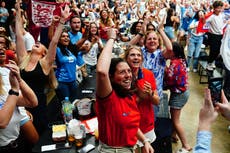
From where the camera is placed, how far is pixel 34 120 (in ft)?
10.6

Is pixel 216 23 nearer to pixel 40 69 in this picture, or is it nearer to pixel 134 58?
pixel 134 58

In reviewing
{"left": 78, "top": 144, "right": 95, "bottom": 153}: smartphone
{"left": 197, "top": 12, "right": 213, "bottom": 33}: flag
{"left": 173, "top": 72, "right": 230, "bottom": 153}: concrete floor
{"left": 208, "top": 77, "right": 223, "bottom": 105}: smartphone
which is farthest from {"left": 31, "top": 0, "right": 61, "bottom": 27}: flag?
{"left": 197, "top": 12, "right": 213, "bottom": 33}: flag

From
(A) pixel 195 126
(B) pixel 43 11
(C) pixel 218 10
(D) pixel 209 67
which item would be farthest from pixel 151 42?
(C) pixel 218 10

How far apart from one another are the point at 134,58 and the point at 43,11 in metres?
1.96

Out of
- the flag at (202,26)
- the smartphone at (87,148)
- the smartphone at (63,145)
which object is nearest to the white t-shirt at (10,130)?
the smartphone at (63,145)

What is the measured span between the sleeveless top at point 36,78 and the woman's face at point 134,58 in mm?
1042

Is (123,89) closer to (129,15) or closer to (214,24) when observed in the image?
(214,24)

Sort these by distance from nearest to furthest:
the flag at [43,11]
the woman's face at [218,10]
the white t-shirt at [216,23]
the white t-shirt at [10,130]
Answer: the white t-shirt at [10,130], the flag at [43,11], the woman's face at [218,10], the white t-shirt at [216,23]

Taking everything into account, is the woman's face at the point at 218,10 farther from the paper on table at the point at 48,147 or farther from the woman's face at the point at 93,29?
the paper on table at the point at 48,147

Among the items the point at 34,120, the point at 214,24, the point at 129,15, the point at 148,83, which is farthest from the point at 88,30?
the point at 129,15

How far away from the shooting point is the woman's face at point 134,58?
8.72 feet

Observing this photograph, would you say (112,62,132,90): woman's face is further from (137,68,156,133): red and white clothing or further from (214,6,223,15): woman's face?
(214,6,223,15): woman's face

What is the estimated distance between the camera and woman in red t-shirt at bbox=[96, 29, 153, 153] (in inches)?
73.9

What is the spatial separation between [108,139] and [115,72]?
51 cm
